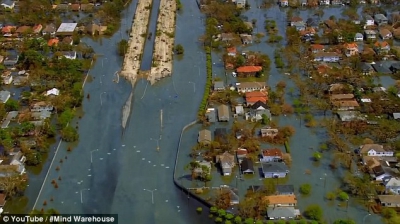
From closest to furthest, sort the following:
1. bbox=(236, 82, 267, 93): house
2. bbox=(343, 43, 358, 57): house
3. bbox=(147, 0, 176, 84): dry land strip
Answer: bbox=(236, 82, 267, 93): house < bbox=(147, 0, 176, 84): dry land strip < bbox=(343, 43, 358, 57): house

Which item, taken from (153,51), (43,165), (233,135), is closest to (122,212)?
(43,165)

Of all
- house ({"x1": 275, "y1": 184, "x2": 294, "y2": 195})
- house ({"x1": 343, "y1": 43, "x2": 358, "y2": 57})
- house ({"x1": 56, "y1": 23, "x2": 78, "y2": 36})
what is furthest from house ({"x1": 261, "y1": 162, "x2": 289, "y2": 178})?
house ({"x1": 56, "y1": 23, "x2": 78, "y2": 36})

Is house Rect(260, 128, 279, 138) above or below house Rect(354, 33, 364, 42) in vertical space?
below

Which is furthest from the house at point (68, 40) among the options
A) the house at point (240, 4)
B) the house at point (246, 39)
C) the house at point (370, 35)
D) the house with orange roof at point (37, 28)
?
the house at point (370, 35)

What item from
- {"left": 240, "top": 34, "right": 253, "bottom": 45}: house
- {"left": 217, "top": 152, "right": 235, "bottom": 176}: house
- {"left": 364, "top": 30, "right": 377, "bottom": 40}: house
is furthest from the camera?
{"left": 364, "top": 30, "right": 377, "bottom": 40}: house

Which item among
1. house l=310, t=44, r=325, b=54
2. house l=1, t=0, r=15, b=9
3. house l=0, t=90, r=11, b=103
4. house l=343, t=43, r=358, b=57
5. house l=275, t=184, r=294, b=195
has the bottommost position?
house l=1, t=0, r=15, b=9

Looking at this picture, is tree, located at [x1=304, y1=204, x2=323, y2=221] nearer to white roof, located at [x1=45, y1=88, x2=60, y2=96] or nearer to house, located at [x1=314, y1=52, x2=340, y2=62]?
house, located at [x1=314, y1=52, x2=340, y2=62]
